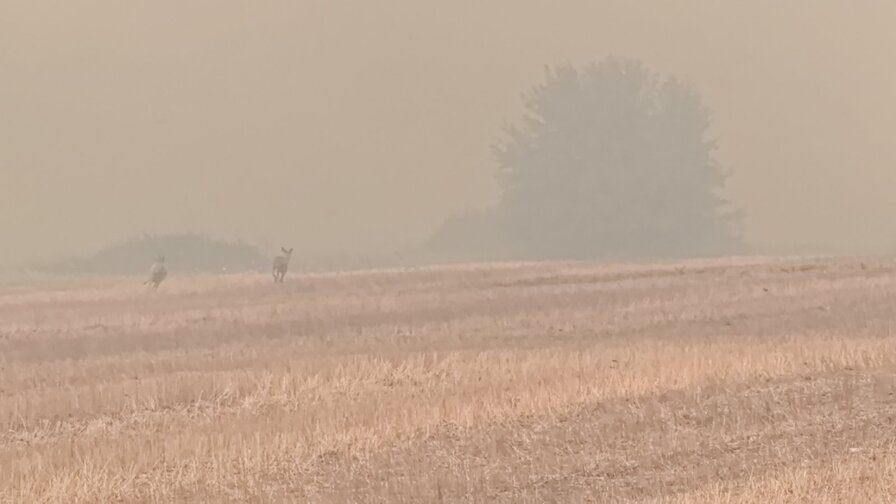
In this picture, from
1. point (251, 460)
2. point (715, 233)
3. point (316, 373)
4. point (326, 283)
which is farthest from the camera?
point (715, 233)

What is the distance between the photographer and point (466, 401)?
13.6 metres

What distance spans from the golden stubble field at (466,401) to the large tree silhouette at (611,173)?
121 ft

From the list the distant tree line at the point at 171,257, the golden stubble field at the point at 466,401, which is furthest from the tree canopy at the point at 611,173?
the golden stubble field at the point at 466,401

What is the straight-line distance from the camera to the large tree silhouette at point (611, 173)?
206 feet

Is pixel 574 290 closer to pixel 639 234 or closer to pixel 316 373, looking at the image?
pixel 316 373

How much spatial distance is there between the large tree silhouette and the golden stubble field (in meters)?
36.9

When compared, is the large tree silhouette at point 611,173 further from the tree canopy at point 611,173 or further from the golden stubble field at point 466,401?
→ the golden stubble field at point 466,401

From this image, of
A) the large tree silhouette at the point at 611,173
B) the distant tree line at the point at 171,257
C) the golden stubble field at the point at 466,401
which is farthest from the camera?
the large tree silhouette at the point at 611,173

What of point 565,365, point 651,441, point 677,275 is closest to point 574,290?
point 677,275

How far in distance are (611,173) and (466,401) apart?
5133cm

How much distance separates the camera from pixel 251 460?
11297 mm

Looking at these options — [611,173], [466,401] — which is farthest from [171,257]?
[466,401]

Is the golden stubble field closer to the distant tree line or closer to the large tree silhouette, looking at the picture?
the distant tree line

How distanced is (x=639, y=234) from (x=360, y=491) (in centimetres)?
5365
